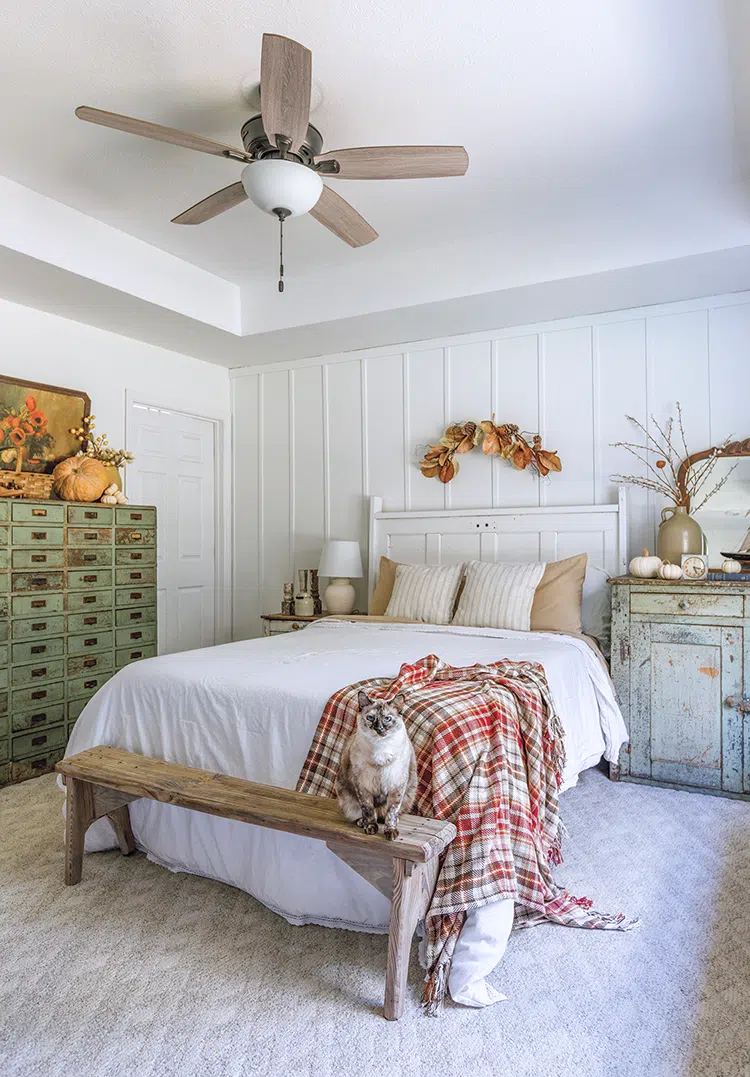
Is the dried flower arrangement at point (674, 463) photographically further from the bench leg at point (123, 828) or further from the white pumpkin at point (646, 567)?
the bench leg at point (123, 828)

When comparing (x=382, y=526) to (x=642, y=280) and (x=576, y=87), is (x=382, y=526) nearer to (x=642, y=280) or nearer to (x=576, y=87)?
(x=642, y=280)

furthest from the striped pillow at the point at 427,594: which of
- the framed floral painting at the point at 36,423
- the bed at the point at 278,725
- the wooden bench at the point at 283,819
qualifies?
the framed floral painting at the point at 36,423

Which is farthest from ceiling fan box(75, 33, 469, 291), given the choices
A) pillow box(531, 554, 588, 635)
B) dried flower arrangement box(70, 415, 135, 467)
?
pillow box(531, 554, 588, 635)

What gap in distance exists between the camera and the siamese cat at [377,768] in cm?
170

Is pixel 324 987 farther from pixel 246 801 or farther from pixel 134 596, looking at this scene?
pixel 134 596

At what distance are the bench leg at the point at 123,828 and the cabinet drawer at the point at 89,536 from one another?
1775 millimetres

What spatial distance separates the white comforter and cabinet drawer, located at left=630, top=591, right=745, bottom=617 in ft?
1.88

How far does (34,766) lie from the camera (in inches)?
143

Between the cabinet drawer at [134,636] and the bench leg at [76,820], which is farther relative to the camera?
the cabinet drawer at [134,636]

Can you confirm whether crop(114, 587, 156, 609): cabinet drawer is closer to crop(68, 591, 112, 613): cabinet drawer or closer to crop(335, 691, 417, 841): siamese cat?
crop(68, 591, 112, 613): cabinet drawer

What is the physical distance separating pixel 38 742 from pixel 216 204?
108 inches

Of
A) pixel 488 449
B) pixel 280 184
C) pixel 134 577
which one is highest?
pixel 280 184

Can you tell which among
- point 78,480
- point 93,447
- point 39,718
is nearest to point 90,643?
A: point 39,718

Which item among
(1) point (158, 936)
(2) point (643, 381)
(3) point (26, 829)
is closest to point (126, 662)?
(3) point (26, 829)
